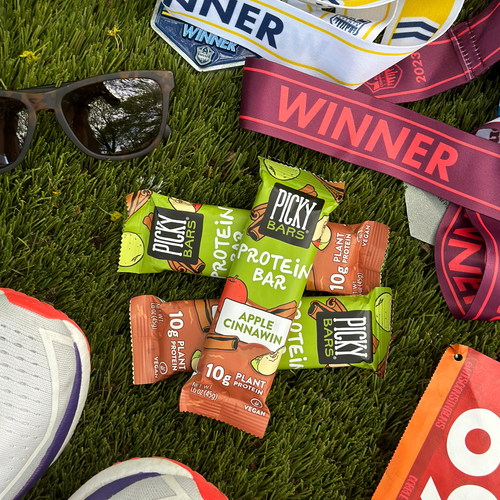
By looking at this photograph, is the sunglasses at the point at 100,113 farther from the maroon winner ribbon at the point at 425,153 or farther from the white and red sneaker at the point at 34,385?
the white and red sneaker at the point at 34,385

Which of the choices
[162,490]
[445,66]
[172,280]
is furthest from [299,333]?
[445,66]

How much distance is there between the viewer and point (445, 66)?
1.21 meters

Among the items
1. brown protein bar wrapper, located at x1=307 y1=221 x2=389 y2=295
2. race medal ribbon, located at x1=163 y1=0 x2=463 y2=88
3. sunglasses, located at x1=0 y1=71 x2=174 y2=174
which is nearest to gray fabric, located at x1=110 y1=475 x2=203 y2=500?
brown protein bar wrapper, located at x1=307 y1=221 x2=389 y2=295

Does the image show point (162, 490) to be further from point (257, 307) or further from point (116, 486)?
point (257, 307)

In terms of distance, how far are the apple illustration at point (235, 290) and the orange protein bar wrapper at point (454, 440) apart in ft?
1.68

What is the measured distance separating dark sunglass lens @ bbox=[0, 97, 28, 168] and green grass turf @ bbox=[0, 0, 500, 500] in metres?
0.05

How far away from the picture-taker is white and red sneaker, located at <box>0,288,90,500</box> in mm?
937

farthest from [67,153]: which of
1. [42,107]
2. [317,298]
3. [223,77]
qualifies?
[317,298]

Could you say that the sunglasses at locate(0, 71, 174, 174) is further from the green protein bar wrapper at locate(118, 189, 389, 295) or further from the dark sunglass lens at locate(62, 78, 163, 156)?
the green protein bar wrapper at locate(118, 189, 389, 295)

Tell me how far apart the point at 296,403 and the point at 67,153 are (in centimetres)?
81

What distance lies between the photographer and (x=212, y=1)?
1.14m

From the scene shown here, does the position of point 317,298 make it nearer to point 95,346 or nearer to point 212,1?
point 95,346

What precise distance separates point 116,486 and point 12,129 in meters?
0.82

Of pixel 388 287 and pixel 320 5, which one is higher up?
pixel 320 5
